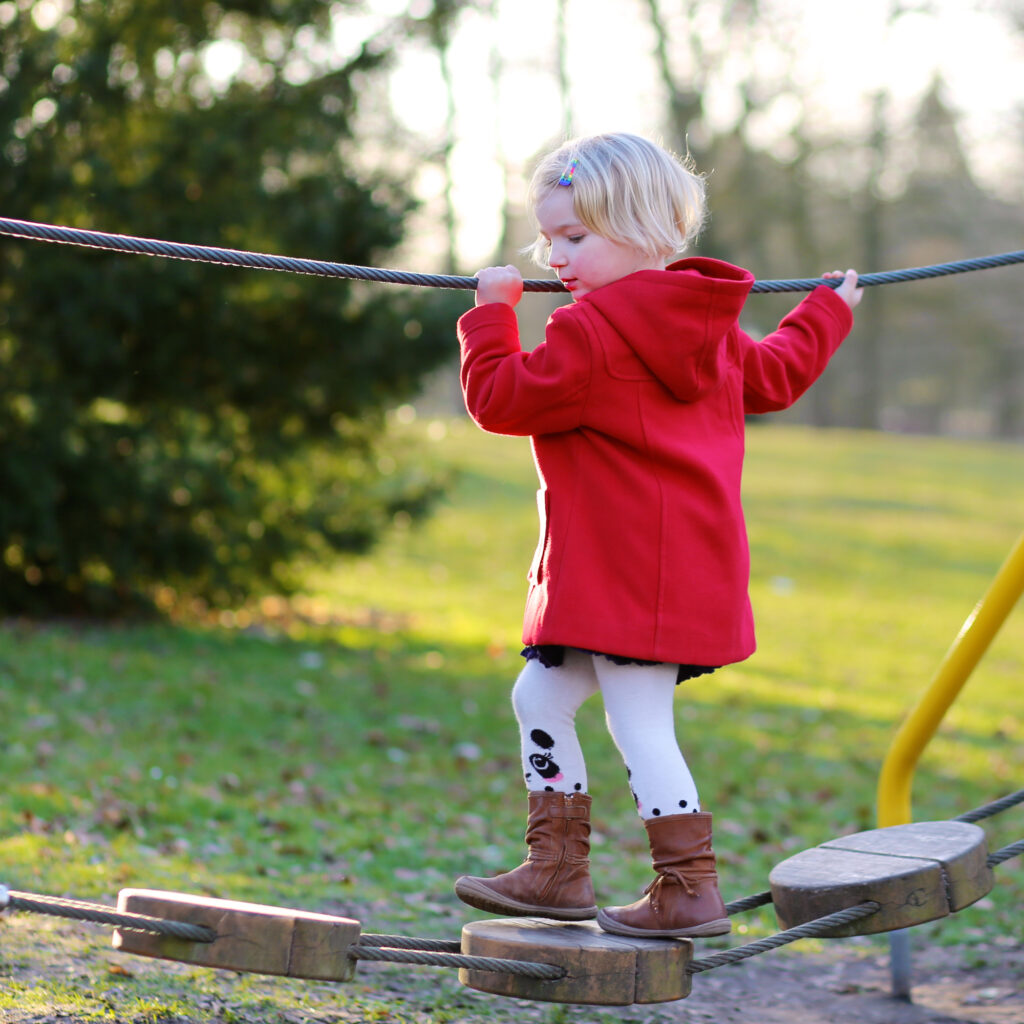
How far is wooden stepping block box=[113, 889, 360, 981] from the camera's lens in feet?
8.02

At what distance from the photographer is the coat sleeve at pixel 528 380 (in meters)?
2.45

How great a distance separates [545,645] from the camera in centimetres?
259

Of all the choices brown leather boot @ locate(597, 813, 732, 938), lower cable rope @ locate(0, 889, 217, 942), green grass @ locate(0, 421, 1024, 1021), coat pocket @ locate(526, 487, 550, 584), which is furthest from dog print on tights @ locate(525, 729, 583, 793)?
green grass @ locate(0, 421, 1024, 1021)

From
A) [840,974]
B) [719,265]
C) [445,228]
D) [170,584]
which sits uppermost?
[445,228]

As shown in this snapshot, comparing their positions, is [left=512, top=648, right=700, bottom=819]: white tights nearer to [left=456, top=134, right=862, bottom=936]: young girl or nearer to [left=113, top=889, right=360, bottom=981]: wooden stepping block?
[left=456, top=134, right=862, bottom=936]: young girl

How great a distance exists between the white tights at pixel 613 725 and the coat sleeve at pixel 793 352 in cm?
63

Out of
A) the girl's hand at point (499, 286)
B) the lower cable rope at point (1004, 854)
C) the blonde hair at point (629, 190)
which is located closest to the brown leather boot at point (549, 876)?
the lower cable rope at point (1004, 854)

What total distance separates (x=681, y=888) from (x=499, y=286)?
48.9 inches

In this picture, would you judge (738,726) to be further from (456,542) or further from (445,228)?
(445,228)

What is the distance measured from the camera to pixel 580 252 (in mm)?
2539

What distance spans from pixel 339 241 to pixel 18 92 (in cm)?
221

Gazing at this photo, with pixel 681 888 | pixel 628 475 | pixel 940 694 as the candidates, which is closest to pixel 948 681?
pixel 940 694

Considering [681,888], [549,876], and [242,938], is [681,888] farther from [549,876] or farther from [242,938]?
[242,938]

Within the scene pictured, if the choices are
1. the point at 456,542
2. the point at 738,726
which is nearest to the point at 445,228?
the point at 456,542
